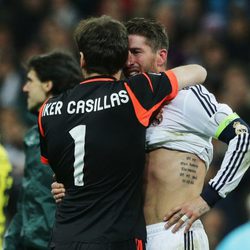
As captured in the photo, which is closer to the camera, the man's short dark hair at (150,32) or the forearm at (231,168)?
the forearm at (231,168)

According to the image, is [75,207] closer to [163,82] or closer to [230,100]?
[163,82]

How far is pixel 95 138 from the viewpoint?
461 cm

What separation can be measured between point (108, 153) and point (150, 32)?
834 mm

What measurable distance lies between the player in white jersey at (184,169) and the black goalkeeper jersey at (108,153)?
0.41 ft

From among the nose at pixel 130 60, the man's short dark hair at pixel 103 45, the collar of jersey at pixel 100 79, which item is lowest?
the collar of jersey at pixel 100 79

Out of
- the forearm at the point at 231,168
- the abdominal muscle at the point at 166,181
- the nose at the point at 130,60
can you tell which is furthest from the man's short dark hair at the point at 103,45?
the forearm at the point at 231,168

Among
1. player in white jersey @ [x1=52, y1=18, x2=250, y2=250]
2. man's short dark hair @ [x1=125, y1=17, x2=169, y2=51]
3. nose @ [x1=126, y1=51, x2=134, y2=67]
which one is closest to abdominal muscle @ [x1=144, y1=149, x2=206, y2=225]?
player in white jersey @ [x1=52, y1=18, x2=250, y2=250]

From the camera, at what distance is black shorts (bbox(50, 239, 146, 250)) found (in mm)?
4554

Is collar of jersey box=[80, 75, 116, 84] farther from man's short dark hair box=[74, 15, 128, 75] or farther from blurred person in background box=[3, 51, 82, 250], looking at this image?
blurred person in background box=[3, 51, 82, 250]

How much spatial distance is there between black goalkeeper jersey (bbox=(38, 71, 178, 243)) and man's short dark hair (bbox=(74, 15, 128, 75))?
96mm

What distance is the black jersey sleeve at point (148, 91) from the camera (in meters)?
4.60

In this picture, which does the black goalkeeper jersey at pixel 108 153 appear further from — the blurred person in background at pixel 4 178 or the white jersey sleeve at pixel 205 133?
the blurred person in background at pixel 4 178

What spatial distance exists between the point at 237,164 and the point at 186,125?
358mm

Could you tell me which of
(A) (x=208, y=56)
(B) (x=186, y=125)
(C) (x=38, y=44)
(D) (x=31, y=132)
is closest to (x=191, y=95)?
(B) (x=186, y=125)
